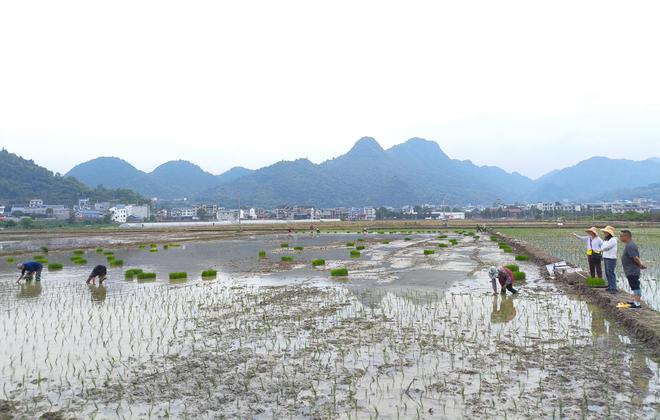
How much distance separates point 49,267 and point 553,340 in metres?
19.8

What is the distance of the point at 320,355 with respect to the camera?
6.87 m

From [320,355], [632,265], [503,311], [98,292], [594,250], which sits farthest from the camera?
[98,292]

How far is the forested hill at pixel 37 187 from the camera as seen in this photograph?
116500mm

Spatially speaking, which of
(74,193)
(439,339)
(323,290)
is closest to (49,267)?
(323,290)

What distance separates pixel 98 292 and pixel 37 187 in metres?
130


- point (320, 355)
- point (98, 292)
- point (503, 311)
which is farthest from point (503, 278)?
point (98, 292)

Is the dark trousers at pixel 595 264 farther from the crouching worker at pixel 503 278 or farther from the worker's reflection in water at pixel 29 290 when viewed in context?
the worker's reflection in water at pixel 29 290

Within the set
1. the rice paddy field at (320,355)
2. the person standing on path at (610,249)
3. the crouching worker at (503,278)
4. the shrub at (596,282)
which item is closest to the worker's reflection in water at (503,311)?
the rice paddy field at (320,355)

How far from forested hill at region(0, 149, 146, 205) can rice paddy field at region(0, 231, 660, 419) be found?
123 meters

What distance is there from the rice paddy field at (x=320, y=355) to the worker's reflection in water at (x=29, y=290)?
86 mm

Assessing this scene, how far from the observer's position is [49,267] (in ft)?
63.8

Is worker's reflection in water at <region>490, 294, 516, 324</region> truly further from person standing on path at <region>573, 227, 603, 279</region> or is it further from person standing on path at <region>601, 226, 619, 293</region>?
person standing on path at <region>573, 227, 603, 279</region>

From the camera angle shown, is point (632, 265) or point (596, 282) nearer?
point (632, 265)

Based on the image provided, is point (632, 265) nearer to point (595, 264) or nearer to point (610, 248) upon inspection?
point (610, 248)
